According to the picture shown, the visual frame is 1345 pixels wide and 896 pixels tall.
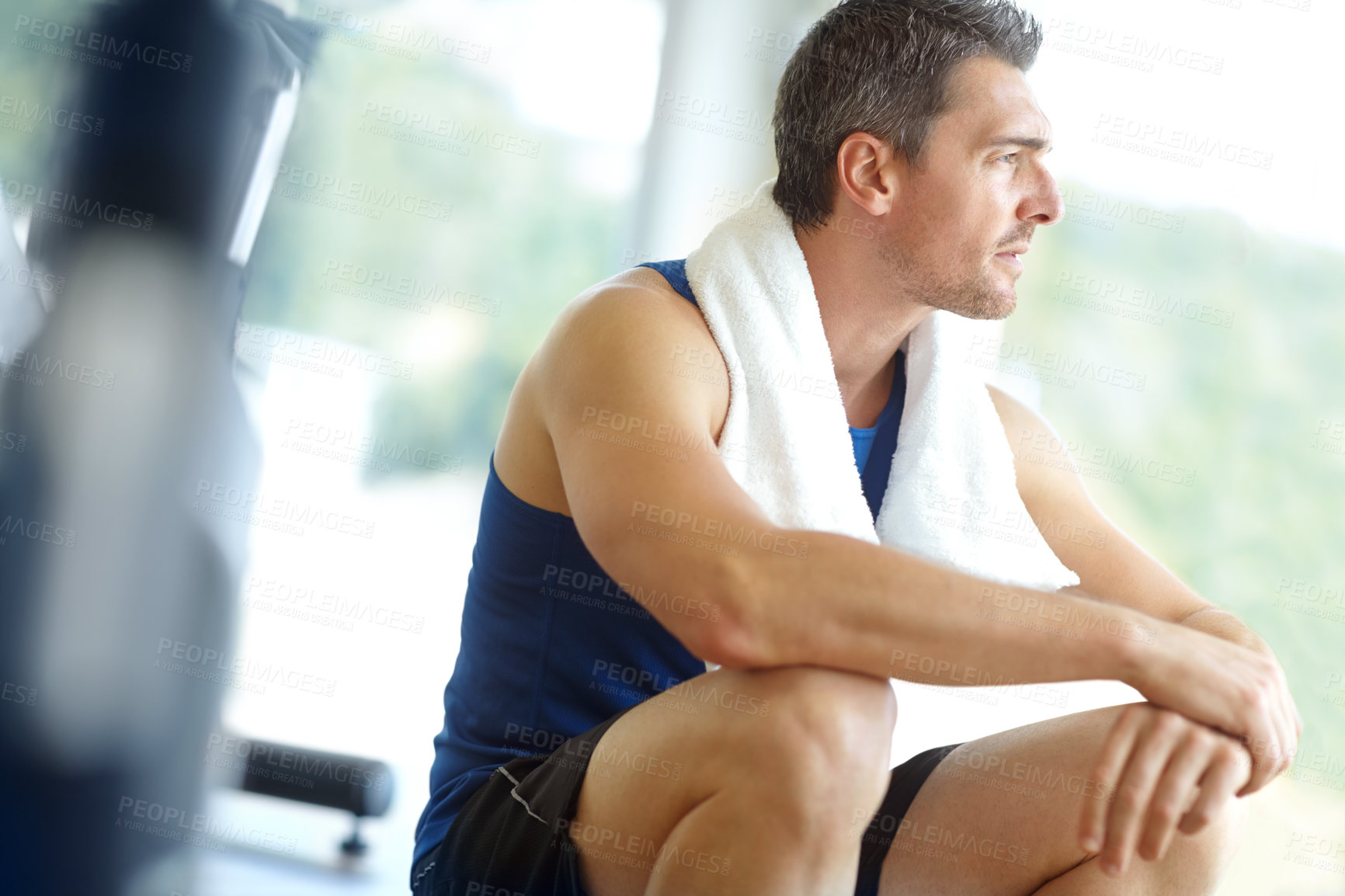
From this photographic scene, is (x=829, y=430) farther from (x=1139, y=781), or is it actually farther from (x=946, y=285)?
(x=1139, y=781)

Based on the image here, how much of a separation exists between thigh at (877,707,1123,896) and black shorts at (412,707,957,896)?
32mm

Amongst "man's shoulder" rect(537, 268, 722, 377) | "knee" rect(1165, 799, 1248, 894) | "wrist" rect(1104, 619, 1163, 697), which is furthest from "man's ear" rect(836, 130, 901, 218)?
"knee" rect(1165, 799, 1248, 894)

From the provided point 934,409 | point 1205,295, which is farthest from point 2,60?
point 1205,295

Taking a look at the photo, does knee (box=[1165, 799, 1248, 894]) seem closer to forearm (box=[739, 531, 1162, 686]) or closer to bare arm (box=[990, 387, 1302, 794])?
bare arm (box=[990, 387, 1302, 794])

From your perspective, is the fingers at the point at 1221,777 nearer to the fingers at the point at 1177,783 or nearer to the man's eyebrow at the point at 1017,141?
the fingers at the point at 1177,783

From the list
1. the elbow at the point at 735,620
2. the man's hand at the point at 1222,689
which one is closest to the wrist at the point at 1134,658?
the man's hand at the point at 1222,689

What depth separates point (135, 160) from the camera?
1106 millimetres

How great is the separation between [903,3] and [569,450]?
25.6 inches

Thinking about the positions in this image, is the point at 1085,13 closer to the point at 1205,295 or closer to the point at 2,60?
the point at 1205,295

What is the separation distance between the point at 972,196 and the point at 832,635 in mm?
573

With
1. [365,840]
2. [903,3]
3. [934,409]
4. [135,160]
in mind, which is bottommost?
[365,840]

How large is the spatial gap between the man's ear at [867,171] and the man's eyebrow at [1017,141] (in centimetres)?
10

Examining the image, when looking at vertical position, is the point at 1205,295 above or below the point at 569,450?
above

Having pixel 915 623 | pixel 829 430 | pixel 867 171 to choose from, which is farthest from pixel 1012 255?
pixel 915 623
